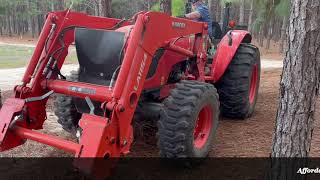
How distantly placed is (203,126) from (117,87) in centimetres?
168

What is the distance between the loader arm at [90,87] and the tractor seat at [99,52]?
0.29 metres

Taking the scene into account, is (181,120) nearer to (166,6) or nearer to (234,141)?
(234,141)

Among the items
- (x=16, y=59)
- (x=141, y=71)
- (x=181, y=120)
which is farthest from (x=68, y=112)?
(x=16, y=59)

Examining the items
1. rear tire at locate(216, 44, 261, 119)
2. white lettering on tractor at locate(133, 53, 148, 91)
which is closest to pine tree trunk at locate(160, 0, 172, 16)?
rear tire at locate(216, 44, 261, 119)

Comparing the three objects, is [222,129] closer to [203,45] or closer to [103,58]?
[203,45]

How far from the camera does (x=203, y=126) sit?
17.3 ft

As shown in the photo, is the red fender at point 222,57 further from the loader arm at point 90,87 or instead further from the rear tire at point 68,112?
the rear tire at point 68,112

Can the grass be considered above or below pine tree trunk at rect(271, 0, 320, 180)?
below

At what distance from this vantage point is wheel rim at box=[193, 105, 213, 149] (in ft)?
16.9

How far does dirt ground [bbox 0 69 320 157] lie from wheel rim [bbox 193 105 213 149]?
29cm

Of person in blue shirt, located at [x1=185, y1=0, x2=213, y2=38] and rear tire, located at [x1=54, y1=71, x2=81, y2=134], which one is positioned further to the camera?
person in blue shirt, located at [x1=185, y1=0, x2=213, y2=38]

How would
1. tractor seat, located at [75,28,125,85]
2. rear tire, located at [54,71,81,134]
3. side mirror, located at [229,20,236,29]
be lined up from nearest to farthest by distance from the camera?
tractor seat, located at [75,28,125,85], rear tire, located at [54,71,81,134], side mirror, located at [229,20,236,29]

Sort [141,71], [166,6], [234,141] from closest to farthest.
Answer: [141,71] < [234,141] < [166,6]

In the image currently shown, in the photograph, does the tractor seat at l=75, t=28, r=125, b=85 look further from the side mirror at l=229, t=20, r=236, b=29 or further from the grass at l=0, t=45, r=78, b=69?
the grass at l=0, t=45, r=78, b=69
